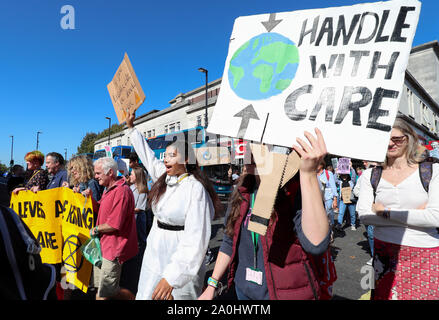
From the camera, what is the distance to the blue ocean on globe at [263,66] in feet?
4.84

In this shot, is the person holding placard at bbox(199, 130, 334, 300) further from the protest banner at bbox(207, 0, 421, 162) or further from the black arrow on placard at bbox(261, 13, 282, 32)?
the black arrow on placard at bbox(261, 13, 282, 32)

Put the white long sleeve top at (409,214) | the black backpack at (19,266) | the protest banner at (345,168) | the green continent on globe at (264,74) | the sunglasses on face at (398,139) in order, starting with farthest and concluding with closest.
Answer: the protest banner at (345,168), the sunglasses on face at (398,139), the white long sleeve top at (409,214), the green continent on globe at (264,74), the black backpack at (19,266)

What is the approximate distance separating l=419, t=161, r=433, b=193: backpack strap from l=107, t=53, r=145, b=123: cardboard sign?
2538 mm

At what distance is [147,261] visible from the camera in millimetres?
2270

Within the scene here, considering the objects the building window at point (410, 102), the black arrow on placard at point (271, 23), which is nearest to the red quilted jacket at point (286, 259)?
the black arrow on placard at point (271, 23)

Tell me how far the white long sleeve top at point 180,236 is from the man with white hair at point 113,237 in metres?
0.80

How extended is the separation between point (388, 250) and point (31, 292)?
7.87 ft

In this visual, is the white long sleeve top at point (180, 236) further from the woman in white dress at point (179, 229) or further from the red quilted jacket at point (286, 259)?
the red quilted jacket at point (286, 259)

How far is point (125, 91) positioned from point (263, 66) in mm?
1770

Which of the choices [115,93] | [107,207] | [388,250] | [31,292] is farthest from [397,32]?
[107,207]

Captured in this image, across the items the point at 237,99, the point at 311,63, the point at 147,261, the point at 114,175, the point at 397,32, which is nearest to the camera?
the point at 397,32

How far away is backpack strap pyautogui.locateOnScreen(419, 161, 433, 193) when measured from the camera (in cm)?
187
